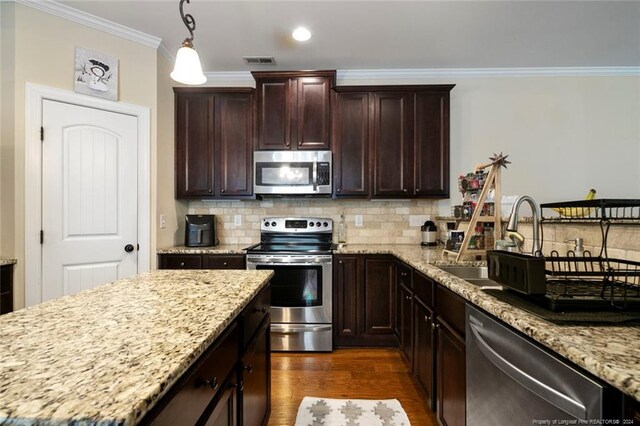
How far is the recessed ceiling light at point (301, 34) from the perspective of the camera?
241cm

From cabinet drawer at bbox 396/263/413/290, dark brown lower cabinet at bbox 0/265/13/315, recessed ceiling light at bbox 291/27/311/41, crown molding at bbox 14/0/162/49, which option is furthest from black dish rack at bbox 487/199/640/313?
crown molding at bbox 14/0/162/49

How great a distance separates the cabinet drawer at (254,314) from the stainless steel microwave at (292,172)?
1.45m

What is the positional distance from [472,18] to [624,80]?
6.99 ft

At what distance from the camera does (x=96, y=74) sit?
7.85ft

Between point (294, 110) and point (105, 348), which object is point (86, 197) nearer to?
point (294, 110)

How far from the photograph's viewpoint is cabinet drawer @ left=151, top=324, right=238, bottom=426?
624mm

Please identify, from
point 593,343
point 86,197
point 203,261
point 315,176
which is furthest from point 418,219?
point 86,197

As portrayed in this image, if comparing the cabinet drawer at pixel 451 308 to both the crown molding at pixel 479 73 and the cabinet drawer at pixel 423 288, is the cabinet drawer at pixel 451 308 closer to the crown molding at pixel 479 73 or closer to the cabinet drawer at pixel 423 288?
the cabinet drawer at pixel 423 288

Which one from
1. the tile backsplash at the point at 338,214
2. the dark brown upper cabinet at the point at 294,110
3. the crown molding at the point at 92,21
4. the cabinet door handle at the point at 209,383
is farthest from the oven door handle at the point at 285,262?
the crown molding at the point at 92,21

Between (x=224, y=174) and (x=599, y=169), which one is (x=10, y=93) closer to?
(x=224, y=174)

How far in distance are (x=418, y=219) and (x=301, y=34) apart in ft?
6.96

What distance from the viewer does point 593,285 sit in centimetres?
106

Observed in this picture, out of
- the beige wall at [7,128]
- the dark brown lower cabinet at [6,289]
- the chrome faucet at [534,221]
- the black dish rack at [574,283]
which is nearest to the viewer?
the black dish rack at [574,283]

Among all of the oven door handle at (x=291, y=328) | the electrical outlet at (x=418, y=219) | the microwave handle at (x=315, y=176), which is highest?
the microwave handle at (x=315, y=176)
